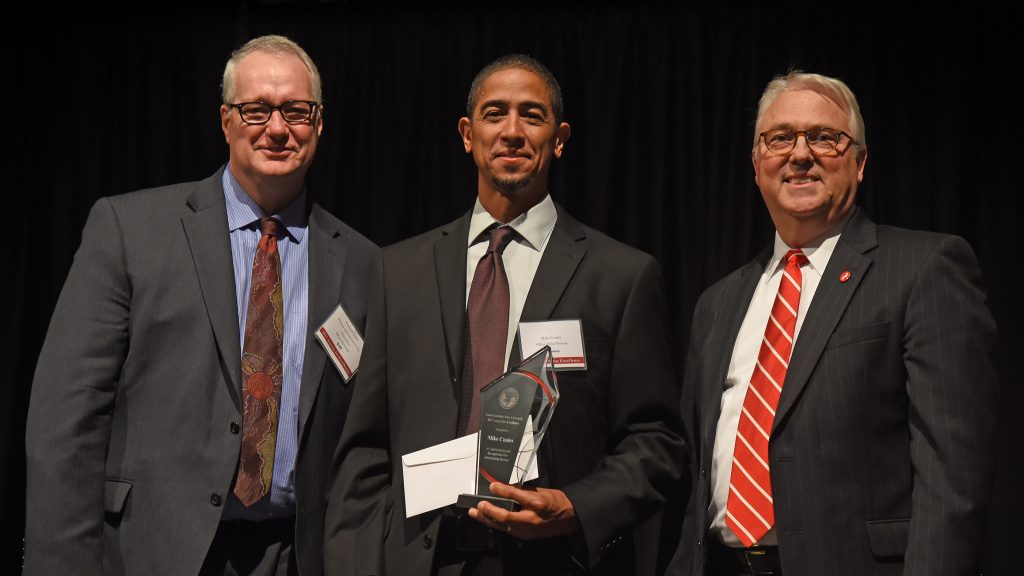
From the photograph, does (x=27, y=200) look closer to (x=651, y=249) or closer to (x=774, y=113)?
(x=651, y=249)

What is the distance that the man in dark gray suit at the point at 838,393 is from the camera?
2.35m

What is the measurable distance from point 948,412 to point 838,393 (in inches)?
9.8

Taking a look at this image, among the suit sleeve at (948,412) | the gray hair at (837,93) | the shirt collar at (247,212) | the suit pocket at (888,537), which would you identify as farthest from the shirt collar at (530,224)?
the suit pocket at (888,537)

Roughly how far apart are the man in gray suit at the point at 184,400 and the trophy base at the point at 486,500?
564mm

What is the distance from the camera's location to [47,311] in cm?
511

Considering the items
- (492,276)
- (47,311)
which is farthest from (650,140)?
(47,311)

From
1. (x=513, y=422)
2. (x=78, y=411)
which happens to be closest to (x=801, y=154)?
(x=513, y=422)

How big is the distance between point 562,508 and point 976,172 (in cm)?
302

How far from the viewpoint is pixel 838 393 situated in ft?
8.13

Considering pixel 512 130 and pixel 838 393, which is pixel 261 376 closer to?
pixel 512 130

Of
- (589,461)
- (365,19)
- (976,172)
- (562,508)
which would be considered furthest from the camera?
(365,19)

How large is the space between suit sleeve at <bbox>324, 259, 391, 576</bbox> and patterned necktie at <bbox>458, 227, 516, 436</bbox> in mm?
240

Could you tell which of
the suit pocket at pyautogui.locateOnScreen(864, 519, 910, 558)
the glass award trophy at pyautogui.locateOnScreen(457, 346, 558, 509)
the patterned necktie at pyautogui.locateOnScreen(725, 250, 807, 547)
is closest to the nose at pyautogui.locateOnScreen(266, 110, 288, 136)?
the glass award trophy at pyautogui.locateOnScreen(457, 346, 558, 509)

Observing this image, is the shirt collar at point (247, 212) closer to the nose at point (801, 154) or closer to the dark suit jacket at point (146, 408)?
the dark suit jacket at point (146, 408)
